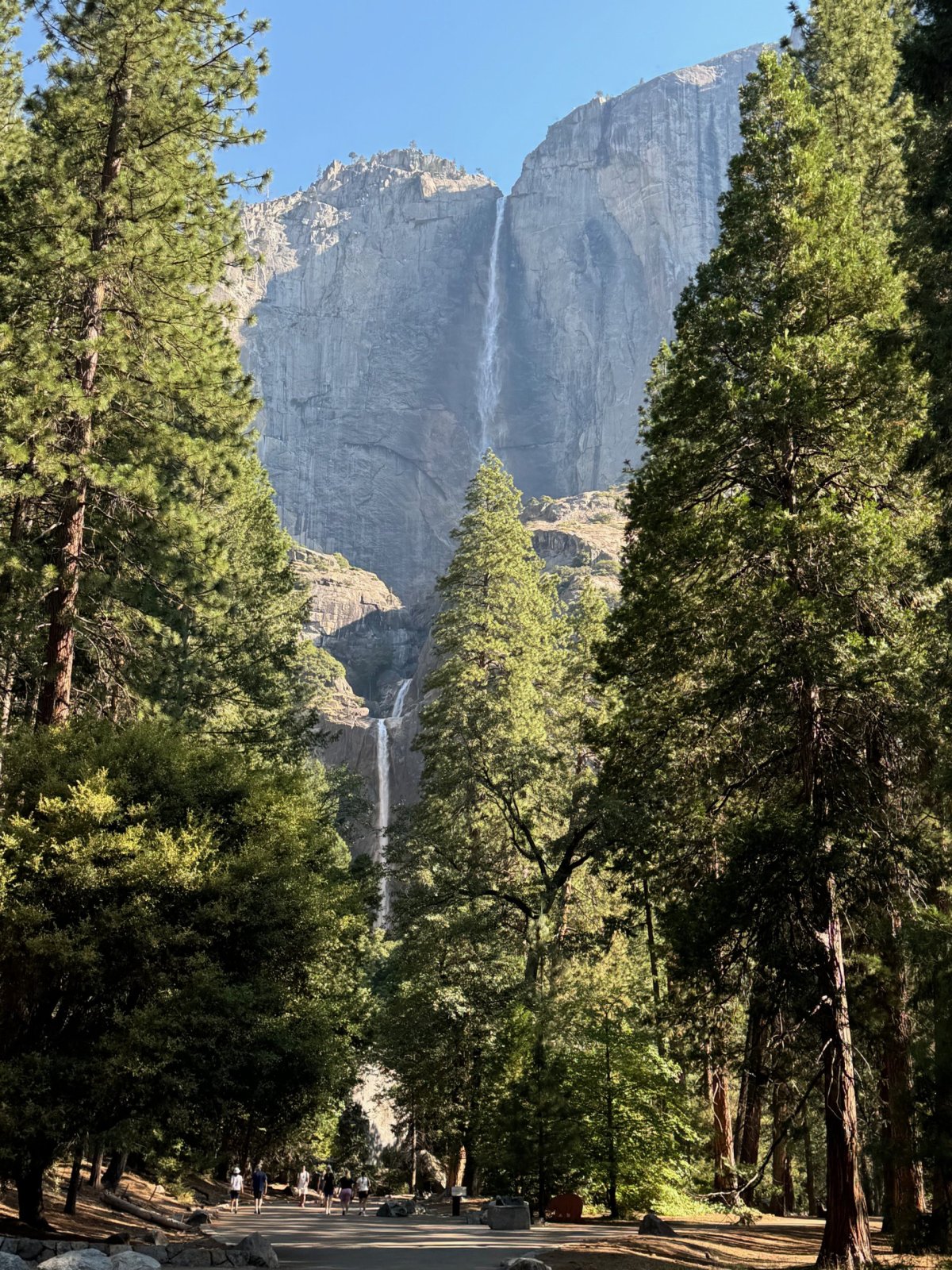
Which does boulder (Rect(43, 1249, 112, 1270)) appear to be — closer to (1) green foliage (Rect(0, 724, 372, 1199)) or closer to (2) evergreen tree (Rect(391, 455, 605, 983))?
(1) green foliage (Rect(0, 724, 372, 1199))

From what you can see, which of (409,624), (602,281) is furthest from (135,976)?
(602,281)

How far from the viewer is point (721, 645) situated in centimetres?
1323

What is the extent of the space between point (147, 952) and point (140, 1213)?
9983 mm

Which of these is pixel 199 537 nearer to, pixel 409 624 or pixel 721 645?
pixel 721 645

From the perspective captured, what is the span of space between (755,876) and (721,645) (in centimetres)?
289

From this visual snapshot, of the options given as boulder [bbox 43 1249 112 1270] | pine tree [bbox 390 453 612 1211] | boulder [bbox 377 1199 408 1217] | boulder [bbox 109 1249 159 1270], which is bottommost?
boulder [bbox 377 1199 408 1217]

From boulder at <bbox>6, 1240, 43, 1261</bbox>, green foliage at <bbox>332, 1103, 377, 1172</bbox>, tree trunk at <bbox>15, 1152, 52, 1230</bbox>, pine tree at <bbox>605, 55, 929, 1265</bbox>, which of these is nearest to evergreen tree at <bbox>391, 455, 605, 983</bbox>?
pine tree at <bbox>605, 55, 929, 1265</bbox>

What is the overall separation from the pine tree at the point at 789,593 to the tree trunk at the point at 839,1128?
23mm

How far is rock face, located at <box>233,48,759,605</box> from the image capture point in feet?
425

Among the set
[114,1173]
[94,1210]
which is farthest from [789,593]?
[114,1173]

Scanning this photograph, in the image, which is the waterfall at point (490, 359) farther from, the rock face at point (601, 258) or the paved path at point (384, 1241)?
the paved path at point (384, 1241)

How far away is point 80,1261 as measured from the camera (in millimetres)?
9828

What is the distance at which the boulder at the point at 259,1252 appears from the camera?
12719 millimetres

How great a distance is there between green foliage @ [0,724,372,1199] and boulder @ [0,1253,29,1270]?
1520 mm
